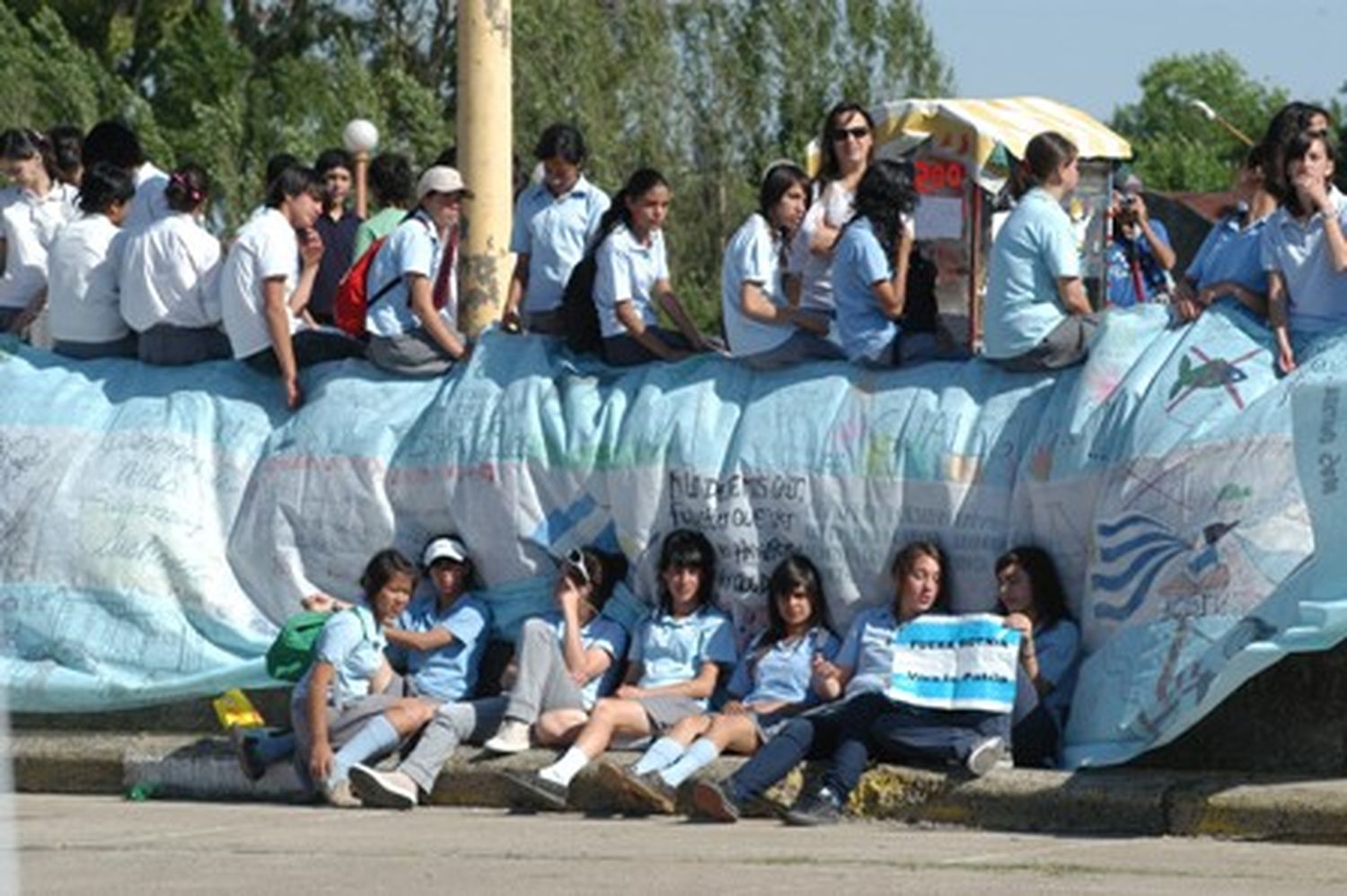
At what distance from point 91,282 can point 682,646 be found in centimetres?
344

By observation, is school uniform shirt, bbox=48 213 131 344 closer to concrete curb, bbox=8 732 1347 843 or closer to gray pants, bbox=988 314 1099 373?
concrete curb, bbox=8 732 1347 843

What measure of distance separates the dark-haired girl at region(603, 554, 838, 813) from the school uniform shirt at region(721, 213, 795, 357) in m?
0.95

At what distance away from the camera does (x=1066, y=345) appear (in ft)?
40.0

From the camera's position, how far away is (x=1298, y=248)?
11617 millimetres

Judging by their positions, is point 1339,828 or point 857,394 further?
point 857,394

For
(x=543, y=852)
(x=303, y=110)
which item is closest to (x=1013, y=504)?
(x=543, y=852)

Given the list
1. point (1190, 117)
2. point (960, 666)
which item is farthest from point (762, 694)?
point (1190, 117)

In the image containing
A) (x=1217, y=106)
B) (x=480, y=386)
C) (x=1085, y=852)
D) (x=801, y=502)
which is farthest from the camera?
(x=1217, y=106)

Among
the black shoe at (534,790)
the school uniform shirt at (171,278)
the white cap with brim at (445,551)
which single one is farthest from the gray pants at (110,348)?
the black shoe at (534,790)

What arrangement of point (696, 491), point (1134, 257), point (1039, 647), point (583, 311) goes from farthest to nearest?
1. point (1134, 257)
2. point (583, 311)
3. point (696, 491)
4. point (1039, 647)

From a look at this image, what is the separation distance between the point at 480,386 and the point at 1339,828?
437 cm

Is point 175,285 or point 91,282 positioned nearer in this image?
point 175,285

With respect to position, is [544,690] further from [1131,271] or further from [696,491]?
[1131,271]

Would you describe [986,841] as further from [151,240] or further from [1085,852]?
[151,240]
